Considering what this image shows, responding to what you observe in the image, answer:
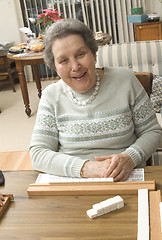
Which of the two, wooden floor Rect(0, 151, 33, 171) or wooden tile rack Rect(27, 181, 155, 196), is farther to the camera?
wooden floor Rect(0, 151, 33, 171)

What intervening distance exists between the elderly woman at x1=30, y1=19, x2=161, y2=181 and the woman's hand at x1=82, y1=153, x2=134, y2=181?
0.07 meters

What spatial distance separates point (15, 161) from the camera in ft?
9.55

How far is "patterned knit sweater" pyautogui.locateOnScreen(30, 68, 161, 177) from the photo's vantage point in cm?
155

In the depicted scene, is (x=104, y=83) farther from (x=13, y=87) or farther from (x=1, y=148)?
(x=13, y=87)

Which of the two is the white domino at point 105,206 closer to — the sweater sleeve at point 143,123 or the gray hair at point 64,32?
the sweater sleeve at point 143,123

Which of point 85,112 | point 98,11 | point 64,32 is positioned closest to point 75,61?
point 64,32

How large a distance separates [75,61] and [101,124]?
0.30 m

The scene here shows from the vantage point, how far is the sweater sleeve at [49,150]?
1417 millimetres

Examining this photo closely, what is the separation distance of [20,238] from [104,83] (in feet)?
2.83

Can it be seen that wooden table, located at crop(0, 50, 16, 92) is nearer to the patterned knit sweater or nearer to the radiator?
the radiator

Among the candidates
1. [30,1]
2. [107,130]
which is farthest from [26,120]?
[107,130]

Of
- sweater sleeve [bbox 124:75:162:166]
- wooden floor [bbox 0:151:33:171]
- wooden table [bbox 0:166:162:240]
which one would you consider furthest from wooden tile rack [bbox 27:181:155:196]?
wooden floor [bbox 0:151:33:171]

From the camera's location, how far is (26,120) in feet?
14.2

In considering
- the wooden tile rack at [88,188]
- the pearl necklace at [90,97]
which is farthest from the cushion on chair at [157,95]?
the wooden tile rack at [88,188]
